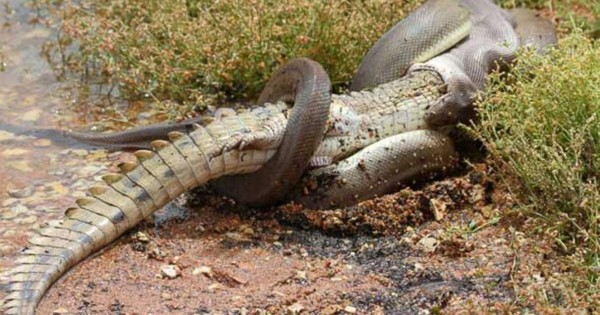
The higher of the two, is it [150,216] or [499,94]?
[499,94]

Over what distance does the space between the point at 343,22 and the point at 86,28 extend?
1814 mm

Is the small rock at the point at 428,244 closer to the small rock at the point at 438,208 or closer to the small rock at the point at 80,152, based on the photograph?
the small rock at the point at 438,208

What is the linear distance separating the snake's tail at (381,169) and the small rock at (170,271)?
846 millimetres

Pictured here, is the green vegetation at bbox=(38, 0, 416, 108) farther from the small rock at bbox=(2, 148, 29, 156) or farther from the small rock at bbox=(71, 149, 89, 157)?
the small rock at bbox=(2, 148, 29, 156)

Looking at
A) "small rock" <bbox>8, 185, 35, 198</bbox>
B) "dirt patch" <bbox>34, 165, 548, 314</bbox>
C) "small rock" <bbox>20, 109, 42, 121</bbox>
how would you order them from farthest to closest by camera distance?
1. "small rock" <bbox>20, 109, 42, 121</bbox>
2. "small rock" <bbox>8, 185, 35, 198</bbox>
3. "dirt patch" <bbox>34, 165, 548, 314</bbox>

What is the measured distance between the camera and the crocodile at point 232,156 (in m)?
5.11

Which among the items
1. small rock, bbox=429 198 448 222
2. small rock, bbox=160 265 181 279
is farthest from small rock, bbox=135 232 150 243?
small rock, bbox=429 198 448 222

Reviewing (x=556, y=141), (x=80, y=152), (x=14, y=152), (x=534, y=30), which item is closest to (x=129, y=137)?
(x=80, y=152)

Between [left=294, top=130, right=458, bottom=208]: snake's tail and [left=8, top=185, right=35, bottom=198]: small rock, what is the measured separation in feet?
4.54

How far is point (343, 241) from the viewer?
219 inches

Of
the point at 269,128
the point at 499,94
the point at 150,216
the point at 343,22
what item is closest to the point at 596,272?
the point at 499,94

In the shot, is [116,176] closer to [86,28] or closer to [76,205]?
[76,205]

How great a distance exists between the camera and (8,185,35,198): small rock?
230 inches

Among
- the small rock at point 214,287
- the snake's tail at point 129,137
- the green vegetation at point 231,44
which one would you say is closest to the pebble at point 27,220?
the snake's tail at point 129,137
